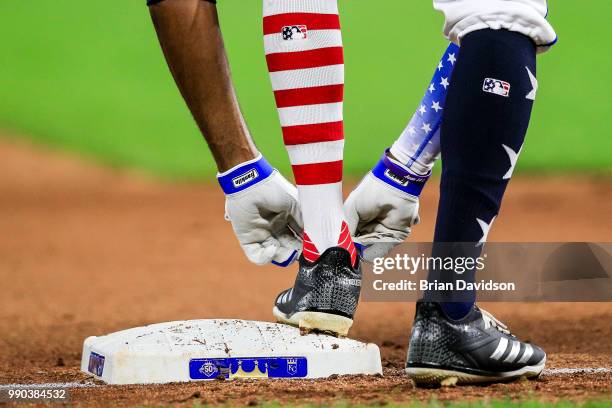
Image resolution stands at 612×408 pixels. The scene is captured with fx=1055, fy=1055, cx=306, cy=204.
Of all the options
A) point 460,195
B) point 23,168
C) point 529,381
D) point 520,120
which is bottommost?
point 529,381

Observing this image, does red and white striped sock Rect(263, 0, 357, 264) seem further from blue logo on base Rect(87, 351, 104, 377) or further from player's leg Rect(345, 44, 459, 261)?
blue logo on base Rect(87, 351, 104, 377)

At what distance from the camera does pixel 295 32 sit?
8.11 ft

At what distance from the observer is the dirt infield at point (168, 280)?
7.50ft

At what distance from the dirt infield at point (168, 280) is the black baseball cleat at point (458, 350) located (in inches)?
1.7

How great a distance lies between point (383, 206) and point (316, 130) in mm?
392

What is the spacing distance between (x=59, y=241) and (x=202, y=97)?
4.08 metres

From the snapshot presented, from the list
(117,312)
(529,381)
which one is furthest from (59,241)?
(529,381)

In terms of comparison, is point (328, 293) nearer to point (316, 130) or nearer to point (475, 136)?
point (316, 130)

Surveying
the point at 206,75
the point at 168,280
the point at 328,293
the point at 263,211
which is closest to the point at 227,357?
the point at 328,293

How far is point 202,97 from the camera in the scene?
260cm

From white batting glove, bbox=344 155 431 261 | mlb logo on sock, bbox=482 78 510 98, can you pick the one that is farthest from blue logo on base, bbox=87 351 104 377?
mlb logo on sock, bbox=482 78 510 98

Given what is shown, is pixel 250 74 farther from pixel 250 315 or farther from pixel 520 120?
pixel 520 120

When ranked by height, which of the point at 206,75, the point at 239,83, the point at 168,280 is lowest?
the point at 168,280

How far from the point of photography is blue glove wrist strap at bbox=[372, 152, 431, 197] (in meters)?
2.79
